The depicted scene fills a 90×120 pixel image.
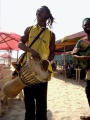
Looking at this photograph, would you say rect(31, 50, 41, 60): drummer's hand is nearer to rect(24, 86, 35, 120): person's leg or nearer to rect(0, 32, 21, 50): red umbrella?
rect(24, 86, 35, 120): person's leg

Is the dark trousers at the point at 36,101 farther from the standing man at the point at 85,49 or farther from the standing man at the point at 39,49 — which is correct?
the standing man at the point at 85,49

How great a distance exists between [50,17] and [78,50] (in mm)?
885

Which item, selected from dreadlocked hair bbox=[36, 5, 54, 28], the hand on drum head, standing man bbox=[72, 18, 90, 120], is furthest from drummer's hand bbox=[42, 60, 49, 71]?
standing man bbox=[72, 18, 90, 120]

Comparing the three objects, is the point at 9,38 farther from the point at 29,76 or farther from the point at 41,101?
the point at 29,76

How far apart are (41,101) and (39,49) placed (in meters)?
0.58

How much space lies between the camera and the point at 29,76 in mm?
2416

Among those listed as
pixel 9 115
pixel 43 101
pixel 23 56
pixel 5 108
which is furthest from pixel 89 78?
pixel 5 108

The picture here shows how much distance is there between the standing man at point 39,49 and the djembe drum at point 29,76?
13cm

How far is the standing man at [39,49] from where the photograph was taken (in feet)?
8.59

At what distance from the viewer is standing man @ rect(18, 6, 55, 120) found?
103 inches

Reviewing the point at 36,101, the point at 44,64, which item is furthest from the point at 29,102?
the point at 44,64

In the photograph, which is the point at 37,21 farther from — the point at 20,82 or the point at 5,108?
the point at 5,108

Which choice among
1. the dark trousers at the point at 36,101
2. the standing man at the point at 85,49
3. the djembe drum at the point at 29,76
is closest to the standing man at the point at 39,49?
the dark trousers at the point at 36,101

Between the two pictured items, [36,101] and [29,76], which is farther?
[36,101]
